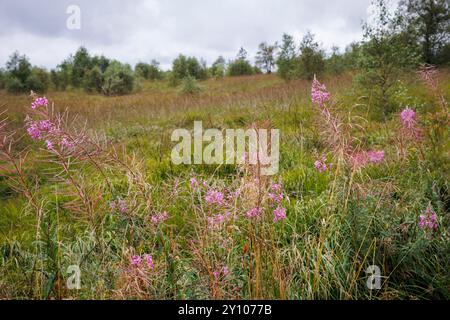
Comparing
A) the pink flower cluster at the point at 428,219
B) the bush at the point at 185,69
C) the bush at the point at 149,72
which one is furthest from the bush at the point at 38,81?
the pink flower cluster at the point at 428,219

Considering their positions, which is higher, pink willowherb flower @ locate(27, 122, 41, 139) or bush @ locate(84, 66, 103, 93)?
bush @ locate(84, 66, 103, 93)

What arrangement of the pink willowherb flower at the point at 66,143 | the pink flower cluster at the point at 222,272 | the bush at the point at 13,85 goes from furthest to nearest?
the bush at the point at 13,85 → the pink flower cluster at the point at 222,272 → the pink willowherb flower at the point at 66,143

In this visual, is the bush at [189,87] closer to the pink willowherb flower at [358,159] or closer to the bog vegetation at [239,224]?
the bog vegetation at [239,224]

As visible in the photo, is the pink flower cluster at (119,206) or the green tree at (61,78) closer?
the pink flower cluster at (119,206)

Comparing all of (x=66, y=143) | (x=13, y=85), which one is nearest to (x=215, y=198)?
(x=66, y=143)

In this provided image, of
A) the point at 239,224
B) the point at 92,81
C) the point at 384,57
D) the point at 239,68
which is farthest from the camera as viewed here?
the point at 239,68

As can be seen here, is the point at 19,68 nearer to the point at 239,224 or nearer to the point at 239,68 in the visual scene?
the point at 239,68

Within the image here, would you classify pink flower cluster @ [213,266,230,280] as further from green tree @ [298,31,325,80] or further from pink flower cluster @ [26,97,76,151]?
green tree @ [298,31,325,80]

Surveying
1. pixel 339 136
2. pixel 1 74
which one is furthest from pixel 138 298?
pixel 1 74

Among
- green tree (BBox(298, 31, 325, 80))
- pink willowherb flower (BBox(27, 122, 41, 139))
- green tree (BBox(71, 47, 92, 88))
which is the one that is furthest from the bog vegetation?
green tree (BBox(71, 47, 92, 88))

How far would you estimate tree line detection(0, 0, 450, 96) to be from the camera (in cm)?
663

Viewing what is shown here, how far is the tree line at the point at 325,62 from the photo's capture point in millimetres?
6629

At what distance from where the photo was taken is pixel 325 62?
44.7 ft
